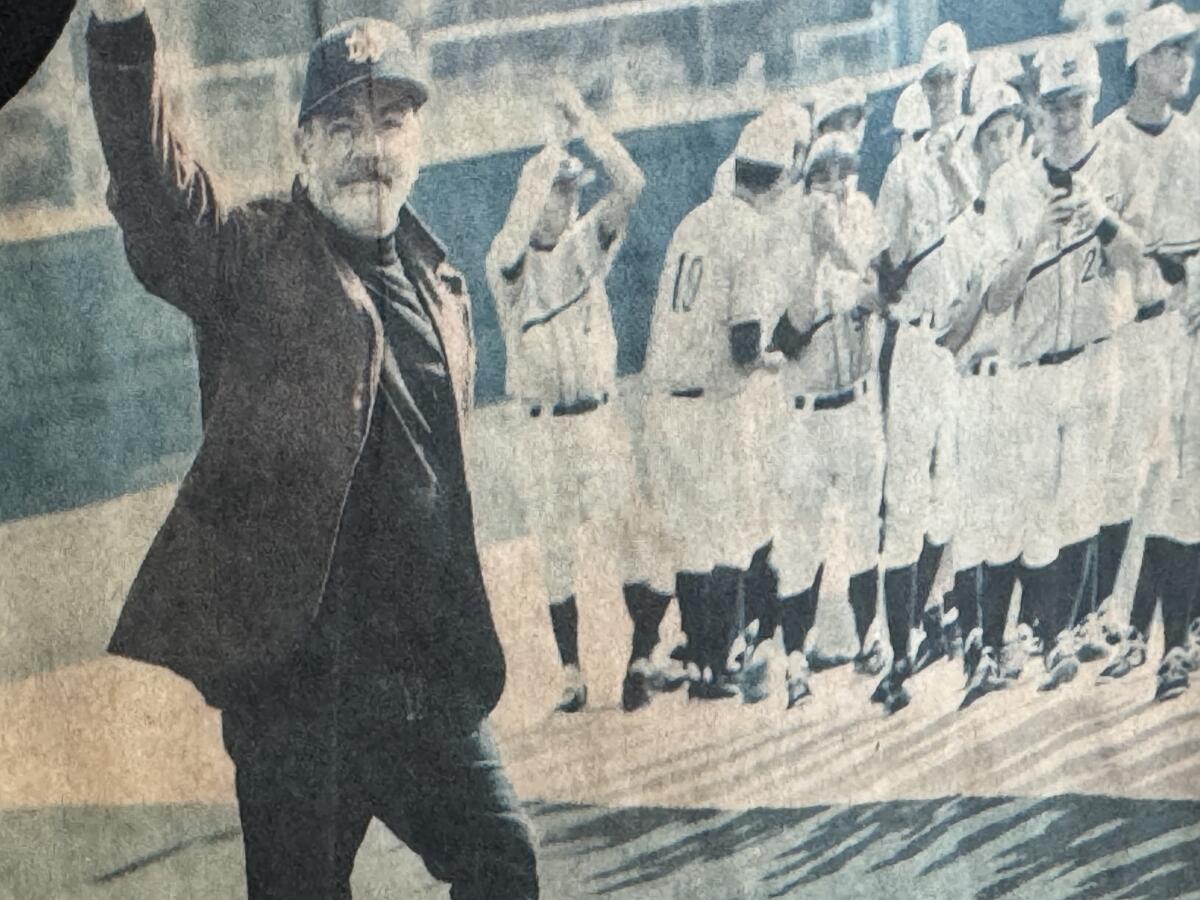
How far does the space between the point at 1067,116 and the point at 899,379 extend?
1.08m

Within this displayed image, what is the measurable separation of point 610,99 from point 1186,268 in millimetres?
2210

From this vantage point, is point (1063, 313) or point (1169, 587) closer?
point (1063, 313)

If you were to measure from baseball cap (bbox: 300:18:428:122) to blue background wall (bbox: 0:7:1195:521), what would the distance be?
31cm

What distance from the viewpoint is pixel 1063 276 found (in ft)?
18.2

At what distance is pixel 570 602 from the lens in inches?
201

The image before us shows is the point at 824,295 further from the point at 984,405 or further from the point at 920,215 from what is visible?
the point at 984,405

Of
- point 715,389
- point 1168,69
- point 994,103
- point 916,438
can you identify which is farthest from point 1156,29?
point 715,389

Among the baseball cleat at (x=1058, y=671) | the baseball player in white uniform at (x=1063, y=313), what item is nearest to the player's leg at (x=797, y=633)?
the baseball player in white uniform at (x=1063, y=313)

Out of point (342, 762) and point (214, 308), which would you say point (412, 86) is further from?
point (342, 762)

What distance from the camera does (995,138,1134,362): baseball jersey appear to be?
5.49 meters

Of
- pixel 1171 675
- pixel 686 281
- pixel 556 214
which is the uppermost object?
pixel 556 214

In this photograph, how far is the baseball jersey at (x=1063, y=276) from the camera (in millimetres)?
5492

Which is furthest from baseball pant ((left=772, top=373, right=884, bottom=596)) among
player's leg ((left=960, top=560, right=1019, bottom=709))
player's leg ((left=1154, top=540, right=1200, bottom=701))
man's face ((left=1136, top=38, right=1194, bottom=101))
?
man's face ((left=1136, top=38, right=1194, bottom=101))

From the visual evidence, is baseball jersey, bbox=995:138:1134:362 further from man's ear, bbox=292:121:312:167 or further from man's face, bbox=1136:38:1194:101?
man's ear, bbox=292:121:312:167
